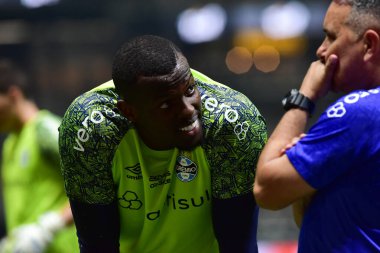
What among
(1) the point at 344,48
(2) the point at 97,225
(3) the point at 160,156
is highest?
(1) the point at 344,48

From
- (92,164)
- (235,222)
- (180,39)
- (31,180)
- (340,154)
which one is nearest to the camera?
(340,154)

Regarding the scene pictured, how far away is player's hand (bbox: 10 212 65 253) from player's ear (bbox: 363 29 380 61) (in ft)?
8.22

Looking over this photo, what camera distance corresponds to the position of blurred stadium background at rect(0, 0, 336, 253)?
1172 cm

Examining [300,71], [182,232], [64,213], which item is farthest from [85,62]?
[182,232]

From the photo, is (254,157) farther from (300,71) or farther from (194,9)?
(300,71)

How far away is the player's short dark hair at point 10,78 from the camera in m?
5.64

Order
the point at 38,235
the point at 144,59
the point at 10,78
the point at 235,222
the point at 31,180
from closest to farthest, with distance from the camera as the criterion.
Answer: the point at 144,59 → the point at 235,222 → the point at 38,235 → the point at 31,180 → the point at 10,78

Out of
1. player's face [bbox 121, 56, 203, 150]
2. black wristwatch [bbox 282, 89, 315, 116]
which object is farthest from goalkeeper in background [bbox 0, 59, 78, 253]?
black wristwatch [bbox 282, 89, 315, 116]

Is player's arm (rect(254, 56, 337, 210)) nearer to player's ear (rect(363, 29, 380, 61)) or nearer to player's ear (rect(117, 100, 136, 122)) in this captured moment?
player's ear (rect(363, 29, 380, 61))

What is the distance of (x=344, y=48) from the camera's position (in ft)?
9.64

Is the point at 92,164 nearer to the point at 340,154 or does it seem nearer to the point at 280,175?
the point at 280,175

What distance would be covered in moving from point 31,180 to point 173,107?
7.83 feet

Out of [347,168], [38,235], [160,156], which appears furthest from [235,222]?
[38,235]

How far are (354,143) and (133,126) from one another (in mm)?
864
